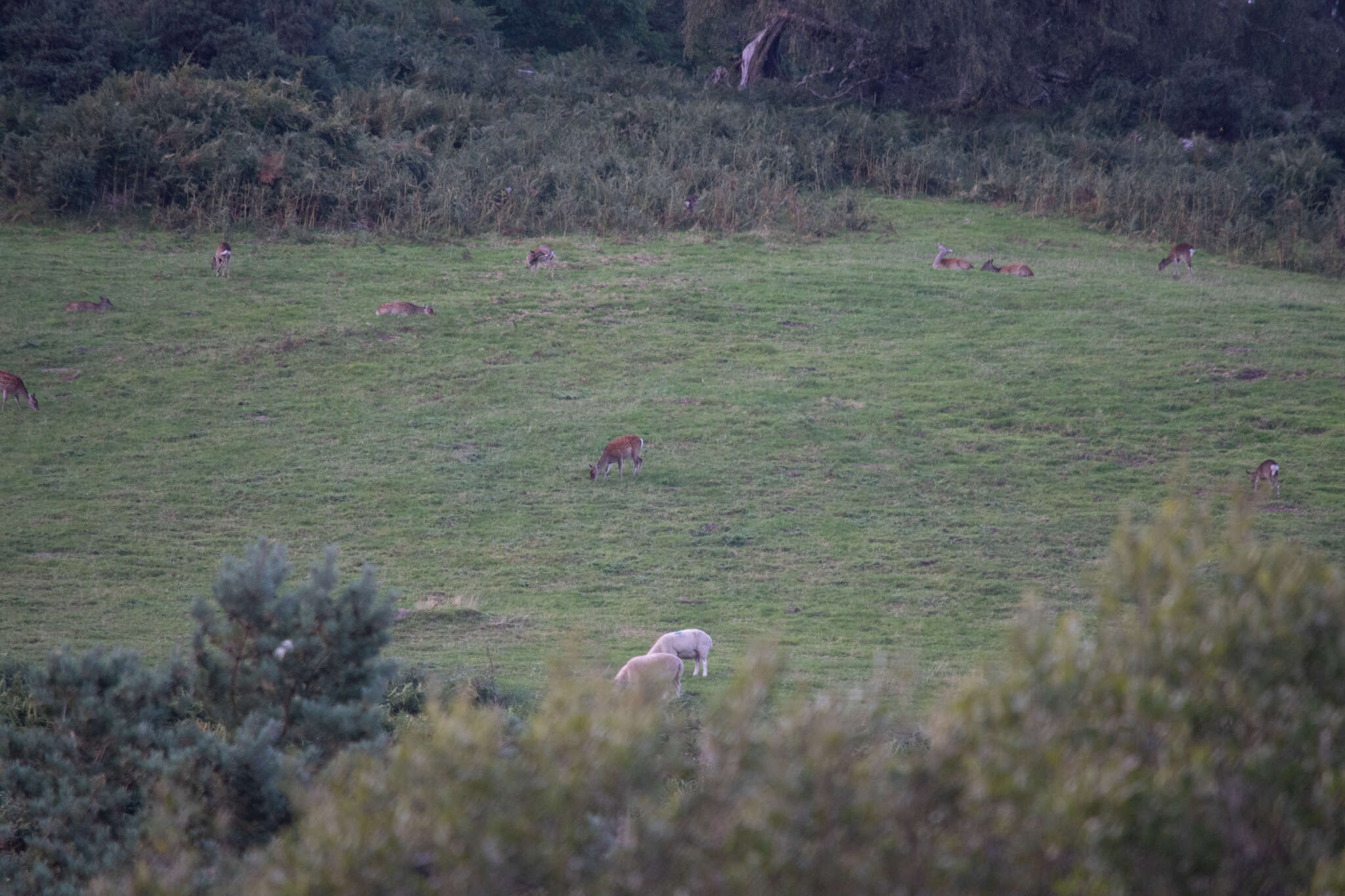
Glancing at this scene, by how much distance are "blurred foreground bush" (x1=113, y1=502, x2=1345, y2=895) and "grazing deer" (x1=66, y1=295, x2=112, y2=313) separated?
18.7 metres

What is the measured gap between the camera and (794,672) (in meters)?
10.7

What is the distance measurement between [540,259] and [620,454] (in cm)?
846

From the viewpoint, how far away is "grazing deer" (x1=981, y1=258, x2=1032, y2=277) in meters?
24.2

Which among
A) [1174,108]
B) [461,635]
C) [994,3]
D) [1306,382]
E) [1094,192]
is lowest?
[461,635]

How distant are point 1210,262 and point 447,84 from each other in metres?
21.1

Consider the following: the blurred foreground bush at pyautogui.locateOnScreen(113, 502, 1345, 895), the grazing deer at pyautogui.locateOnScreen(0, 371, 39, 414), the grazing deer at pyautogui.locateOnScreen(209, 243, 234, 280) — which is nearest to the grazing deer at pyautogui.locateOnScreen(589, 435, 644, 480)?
the grazing deer at pyautogui.locateOnScreen(0, 371, 39, 414)

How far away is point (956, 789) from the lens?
12.7 ft

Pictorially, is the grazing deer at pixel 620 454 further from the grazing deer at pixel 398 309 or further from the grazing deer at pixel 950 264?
the grazing deer at pixel 950 264

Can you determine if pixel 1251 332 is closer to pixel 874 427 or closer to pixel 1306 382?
pixel 1306 382

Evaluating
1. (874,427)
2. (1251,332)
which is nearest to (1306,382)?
(1251,332)

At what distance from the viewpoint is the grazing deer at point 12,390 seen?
55.7 ft

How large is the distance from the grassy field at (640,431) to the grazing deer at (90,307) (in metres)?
0.27

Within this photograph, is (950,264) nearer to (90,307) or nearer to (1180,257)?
(1180,257)

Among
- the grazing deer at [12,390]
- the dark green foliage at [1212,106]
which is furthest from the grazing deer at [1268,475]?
the dark green foliage at [1212,106]
